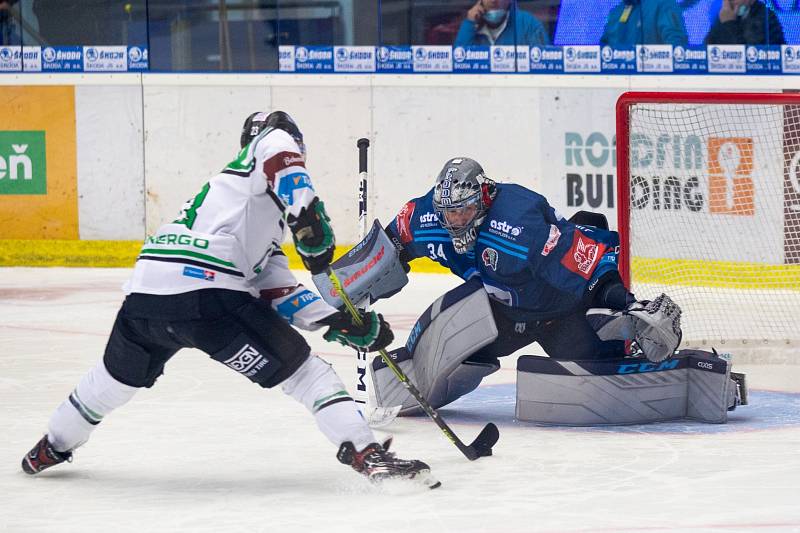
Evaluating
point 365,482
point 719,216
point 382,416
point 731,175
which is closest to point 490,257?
point 382,416

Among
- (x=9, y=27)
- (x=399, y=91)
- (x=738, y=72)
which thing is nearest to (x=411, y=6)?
(x=399, y=91)

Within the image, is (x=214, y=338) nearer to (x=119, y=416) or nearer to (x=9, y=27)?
(x=119, y=416)

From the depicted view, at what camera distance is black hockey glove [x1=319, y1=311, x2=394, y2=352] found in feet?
11.8

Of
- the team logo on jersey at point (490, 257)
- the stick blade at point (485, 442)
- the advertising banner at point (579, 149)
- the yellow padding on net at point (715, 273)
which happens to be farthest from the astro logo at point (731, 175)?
the stick blade at point (485, 442)

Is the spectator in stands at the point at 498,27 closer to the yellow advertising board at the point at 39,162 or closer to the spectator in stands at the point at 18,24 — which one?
the yellow advertising board at the point at 39,162

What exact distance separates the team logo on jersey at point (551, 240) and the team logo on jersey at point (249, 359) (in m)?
1.21

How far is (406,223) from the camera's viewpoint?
4.59 metres

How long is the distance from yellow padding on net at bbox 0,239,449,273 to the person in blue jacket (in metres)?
4.74

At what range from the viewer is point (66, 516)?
3326 millimetres

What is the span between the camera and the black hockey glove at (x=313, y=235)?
3.38 m

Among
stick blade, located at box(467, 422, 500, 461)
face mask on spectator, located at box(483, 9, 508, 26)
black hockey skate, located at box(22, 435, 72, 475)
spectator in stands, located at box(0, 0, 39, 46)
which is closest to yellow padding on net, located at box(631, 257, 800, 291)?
stick blade, located at box(467, 422, 500, 461)

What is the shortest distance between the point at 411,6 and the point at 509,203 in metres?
4.57

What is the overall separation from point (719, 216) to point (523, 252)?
308cm

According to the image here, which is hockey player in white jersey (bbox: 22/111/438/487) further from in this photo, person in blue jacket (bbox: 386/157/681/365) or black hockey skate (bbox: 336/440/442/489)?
person in blue jacket (bbox: 386/157/681/365)
